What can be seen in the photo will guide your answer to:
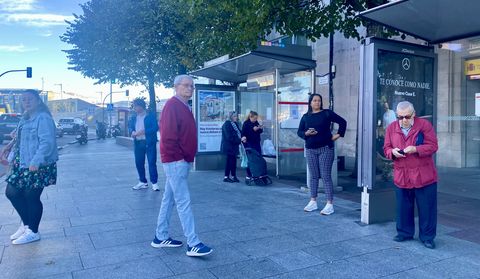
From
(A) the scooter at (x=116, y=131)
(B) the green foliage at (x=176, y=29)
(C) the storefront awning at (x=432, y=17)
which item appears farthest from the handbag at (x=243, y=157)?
(A) the scooter at (x=116, y=131)

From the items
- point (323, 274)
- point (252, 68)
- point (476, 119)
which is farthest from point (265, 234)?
point (476, 119)

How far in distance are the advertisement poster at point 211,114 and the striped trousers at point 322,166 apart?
17.8 ft

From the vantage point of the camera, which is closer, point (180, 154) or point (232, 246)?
point (180, 154)

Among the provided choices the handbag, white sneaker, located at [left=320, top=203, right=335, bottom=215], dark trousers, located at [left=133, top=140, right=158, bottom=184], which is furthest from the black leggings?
the handbag

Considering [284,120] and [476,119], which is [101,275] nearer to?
[284,120]

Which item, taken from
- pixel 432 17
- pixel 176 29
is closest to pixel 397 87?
pixel 432 17

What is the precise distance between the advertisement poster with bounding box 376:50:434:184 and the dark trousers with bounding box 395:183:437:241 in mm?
816

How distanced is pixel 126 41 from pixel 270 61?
50.4 ft

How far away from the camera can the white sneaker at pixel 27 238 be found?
15.9 feet

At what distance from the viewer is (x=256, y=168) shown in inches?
345

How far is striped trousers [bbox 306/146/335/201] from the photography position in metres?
6.07

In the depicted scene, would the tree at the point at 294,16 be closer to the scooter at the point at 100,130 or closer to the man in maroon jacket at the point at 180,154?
the man in maroon jacket at the point at 180,154

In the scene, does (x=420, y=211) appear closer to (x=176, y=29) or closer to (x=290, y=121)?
(x=290, y=121)

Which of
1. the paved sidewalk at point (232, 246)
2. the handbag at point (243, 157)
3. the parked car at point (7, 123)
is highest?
the parked car at point (7, 123)
